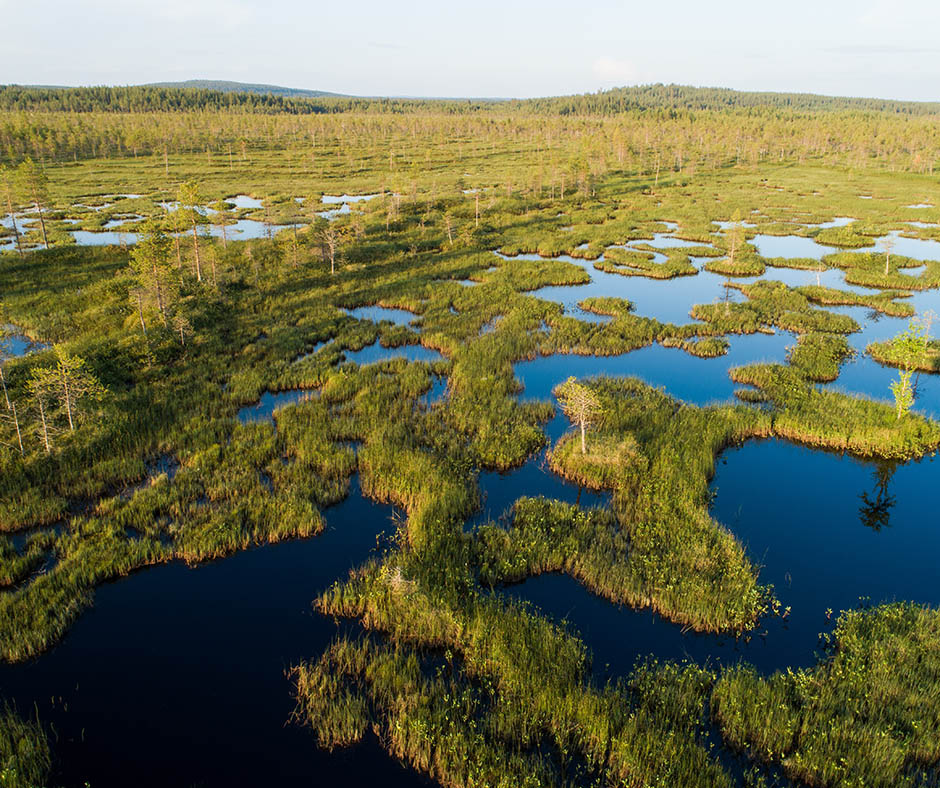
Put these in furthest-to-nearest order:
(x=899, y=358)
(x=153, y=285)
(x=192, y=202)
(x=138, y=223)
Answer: (x=138, y=223), (x=192, y=202), (x=153, y=285), (x=899, y=358)

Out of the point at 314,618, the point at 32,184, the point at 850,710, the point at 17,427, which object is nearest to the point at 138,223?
the point at 32,184

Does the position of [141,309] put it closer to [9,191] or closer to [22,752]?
[22,752]

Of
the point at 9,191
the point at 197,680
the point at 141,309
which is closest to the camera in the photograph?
the point at 197,680

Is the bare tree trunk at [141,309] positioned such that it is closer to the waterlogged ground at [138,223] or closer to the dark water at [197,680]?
the waterlogged ground at [138,223]

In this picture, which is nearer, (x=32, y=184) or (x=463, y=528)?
(x=463, y=528)

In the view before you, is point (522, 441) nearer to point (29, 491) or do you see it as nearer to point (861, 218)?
point (29, 491)

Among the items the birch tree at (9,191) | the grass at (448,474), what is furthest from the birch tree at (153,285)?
the birch tree at (9,191)

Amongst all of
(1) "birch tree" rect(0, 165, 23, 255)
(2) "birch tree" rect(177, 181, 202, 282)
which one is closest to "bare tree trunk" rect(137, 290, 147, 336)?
(2) "birch tree" rect(177, 181, 202, 282)

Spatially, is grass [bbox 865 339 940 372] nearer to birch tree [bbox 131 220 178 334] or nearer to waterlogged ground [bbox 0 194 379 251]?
birch tree [bbox 131 220 178 334]
